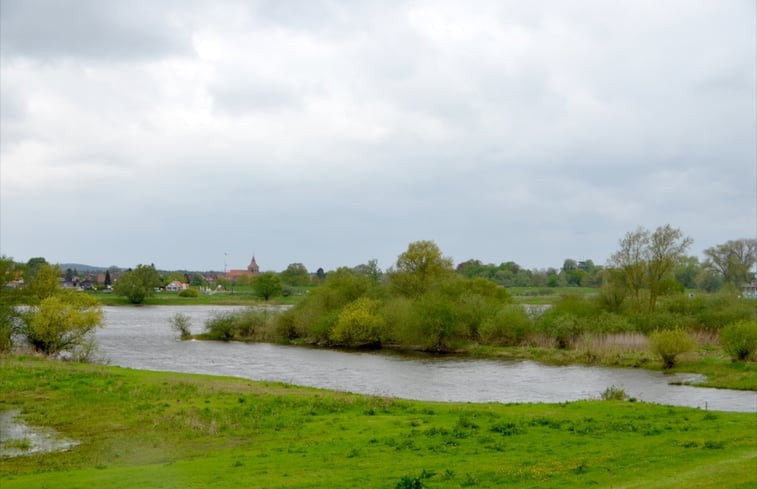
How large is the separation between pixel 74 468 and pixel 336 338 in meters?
56.8

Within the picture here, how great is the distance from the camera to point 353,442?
2061 cm

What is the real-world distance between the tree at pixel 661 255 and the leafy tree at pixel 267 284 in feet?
273

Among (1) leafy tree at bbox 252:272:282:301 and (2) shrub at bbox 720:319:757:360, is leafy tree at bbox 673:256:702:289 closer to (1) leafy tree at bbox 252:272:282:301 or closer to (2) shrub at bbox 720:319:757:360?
(2) shrub at bbox 720:319:757:360

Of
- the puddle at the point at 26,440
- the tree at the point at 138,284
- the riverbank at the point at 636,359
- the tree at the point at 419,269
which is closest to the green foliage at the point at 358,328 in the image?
the riverbank at the point at 636,359

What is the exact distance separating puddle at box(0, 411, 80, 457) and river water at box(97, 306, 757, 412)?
64.2 feet

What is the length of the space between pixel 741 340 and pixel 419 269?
4409 centimetres

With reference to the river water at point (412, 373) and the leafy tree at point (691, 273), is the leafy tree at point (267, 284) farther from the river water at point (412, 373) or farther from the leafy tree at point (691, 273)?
the leafy tree at point (691, 273)

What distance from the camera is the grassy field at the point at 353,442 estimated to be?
15305mm

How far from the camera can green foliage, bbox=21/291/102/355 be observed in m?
52.8

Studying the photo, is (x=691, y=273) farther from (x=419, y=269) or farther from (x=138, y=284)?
(x=138, y=284)

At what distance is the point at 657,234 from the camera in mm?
70125

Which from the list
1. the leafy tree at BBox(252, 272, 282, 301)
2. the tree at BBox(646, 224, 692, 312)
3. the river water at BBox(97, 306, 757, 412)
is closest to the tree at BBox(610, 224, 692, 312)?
the tree at BBox(646, 224, 692, 312)

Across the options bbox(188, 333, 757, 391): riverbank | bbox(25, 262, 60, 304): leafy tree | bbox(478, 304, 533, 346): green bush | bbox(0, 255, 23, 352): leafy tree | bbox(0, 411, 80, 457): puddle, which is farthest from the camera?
bbox(478, 304, 533, 346): green bush

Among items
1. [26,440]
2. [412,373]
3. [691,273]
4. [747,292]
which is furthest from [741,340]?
[691,273]
